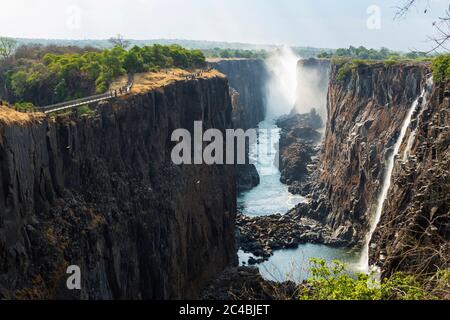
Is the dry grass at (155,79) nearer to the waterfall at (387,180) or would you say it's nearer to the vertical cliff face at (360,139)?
the vertical cliff face at (360,139)

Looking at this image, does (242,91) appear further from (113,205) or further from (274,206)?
(113,205)

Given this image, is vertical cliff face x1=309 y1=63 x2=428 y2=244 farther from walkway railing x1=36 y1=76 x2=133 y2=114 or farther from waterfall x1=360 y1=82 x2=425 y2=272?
walkway railing x1=36 y1=76 x2=133 y2=114

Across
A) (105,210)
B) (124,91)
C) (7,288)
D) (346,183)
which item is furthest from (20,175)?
(346,183)

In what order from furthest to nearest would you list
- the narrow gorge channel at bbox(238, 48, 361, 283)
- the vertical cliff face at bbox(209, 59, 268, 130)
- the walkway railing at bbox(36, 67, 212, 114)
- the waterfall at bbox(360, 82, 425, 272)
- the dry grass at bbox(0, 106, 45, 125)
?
the vertical cliff face at bbox(209, 59, 268, 130) < the waterfall at bbox(360, 82, 425, 272) < the narrow gorge channel at bbox(238, 48, 361, 283) < the walkway railing at bbox(36, 67, 212, 114) < the dry grass at bbox(0, 106, 45, 125)

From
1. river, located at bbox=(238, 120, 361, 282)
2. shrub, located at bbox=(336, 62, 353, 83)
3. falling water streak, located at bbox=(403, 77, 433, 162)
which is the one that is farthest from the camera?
shrub, located at bbox=(336, 62, 353, 83)

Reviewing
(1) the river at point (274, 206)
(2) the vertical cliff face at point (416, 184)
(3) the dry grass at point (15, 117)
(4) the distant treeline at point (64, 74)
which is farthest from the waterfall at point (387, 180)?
(3) the dry grass at point (15, 117)

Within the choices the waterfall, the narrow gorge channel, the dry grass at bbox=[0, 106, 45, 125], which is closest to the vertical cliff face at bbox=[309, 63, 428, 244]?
the waterfall
